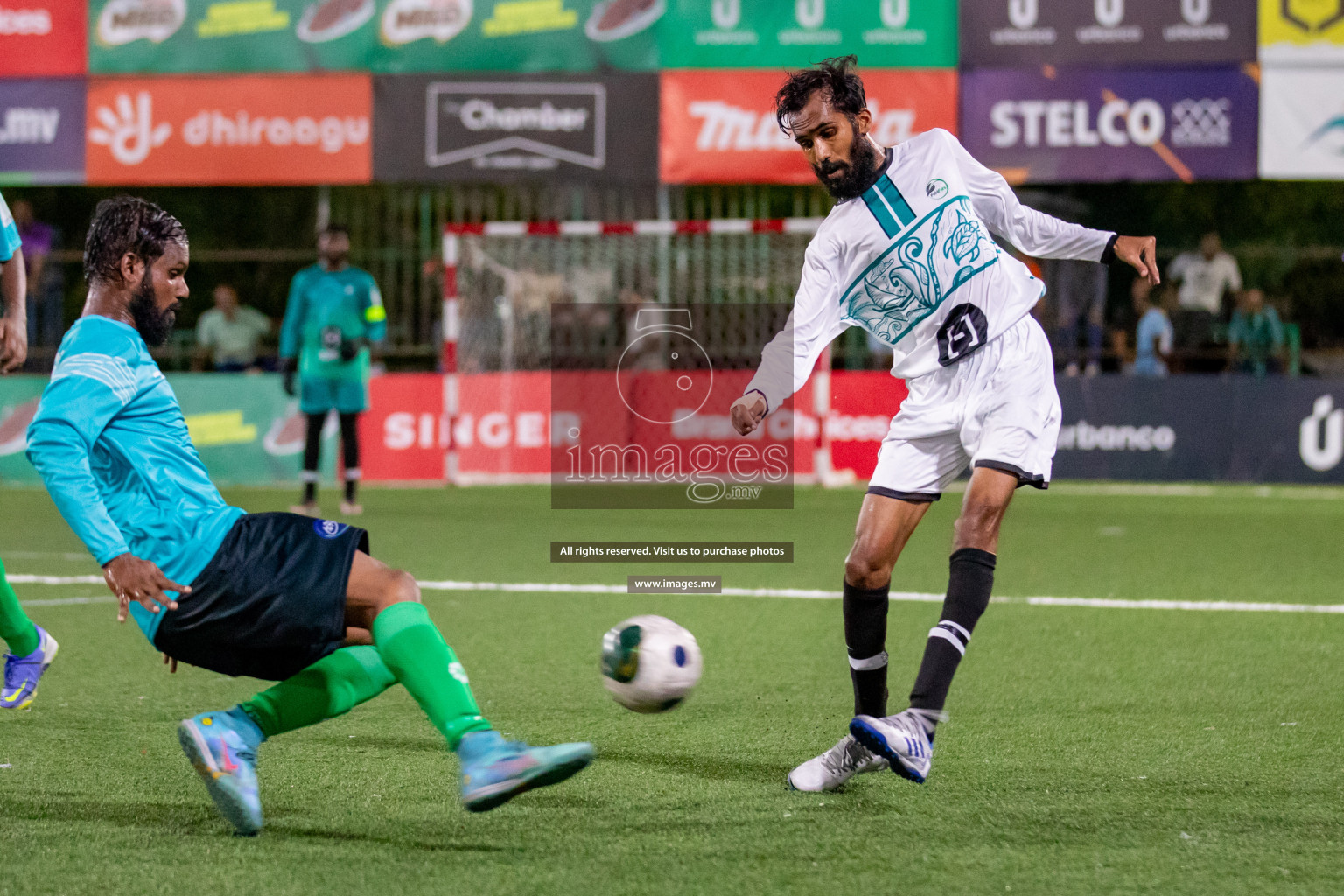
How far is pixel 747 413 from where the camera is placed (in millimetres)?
4047

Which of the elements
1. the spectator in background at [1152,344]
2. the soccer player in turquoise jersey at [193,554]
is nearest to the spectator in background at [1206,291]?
the spectator in background at [1152,344]

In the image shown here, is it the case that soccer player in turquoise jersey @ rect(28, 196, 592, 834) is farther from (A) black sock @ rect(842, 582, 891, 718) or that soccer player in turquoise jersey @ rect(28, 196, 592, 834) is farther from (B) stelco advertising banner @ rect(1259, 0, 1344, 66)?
(B) stelco advertising banner @ rect(1259, 0, 1344, 66)

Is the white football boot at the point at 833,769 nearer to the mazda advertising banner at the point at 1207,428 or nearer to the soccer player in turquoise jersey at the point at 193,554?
the soccer player in turquoise jersey at the point at 193,554

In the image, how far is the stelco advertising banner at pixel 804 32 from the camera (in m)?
14.9

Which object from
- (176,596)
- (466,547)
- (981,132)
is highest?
(981,132)

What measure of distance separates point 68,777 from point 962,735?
2.58m

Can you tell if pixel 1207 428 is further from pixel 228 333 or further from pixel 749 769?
pixel 749 769

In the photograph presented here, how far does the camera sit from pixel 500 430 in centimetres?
1527

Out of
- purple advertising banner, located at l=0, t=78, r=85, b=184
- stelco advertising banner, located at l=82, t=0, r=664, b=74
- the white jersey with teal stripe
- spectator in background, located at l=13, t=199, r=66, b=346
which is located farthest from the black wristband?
spectator in background, located at l=13, t=199, r=66, b=346

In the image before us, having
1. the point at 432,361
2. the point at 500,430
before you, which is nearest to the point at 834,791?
the point at 500,430

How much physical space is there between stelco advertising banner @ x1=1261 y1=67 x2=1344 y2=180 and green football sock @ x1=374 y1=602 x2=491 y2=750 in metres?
13.1

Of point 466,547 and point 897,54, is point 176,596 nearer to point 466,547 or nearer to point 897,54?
point 466,547

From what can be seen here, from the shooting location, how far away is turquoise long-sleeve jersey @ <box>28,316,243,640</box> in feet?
11.2

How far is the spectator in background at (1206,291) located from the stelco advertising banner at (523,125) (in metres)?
Result: 5.58
